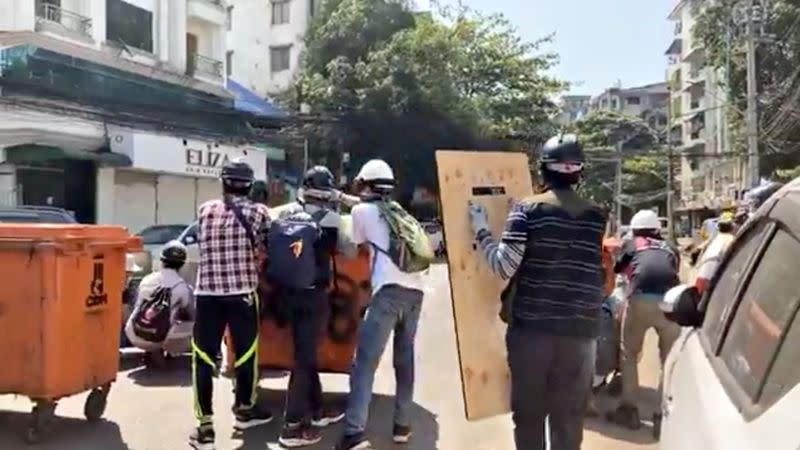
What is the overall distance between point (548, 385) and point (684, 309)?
0.74 metres

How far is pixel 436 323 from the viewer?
477 inches

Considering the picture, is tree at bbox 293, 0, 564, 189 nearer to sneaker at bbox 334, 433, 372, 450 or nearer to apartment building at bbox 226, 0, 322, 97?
apartment building at bbox 226, 0, 322, 97

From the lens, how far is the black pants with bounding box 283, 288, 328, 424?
5.38 metres

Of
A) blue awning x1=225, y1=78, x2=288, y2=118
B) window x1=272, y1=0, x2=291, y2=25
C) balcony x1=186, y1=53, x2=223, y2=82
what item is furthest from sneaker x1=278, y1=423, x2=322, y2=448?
window x1=272, y1=0, x2=291, y2=25

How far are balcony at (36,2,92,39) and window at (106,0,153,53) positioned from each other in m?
1.38

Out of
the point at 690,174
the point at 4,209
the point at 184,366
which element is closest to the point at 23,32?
the point at 4,209

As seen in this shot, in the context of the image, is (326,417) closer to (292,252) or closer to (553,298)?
(292,252)

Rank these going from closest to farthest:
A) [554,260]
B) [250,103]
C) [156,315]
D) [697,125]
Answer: [554,260] → [156,315] → [250,103] → [697,125]

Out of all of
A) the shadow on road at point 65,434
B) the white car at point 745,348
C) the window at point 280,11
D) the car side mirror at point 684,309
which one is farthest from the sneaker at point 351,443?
the window at point 280,11

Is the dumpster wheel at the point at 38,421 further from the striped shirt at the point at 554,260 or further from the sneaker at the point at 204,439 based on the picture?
the striped shirt at the point at 554,260

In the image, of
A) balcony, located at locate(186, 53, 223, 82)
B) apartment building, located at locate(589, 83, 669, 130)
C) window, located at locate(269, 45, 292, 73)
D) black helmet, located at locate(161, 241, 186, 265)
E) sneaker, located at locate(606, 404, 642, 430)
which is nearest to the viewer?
sneaker, located at locate(606, 404, 642, 430)

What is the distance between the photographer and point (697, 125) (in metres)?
61.3

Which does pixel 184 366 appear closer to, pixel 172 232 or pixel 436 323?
pixel 436 323

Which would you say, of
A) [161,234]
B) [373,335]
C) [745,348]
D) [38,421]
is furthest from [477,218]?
[161,234]
